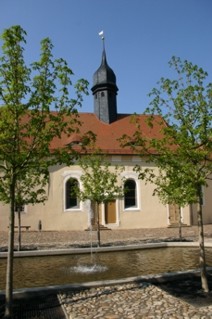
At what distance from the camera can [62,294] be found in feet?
25.4

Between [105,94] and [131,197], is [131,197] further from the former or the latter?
[105,94]

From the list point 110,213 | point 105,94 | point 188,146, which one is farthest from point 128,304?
point 105,94

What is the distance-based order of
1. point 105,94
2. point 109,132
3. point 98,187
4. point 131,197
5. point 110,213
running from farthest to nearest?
1. point 105,94
2. point 109,132
3. point 131,197
4. point 110,213
5. point 98,187

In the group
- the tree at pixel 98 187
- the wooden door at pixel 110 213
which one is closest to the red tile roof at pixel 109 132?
the wooden door at pixel 110 213

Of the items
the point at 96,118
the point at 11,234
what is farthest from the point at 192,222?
the point at 11,234

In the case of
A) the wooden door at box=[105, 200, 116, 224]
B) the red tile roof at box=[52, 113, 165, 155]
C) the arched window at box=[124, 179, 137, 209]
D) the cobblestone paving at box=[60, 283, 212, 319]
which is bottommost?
the cobblestone paving at box=[60, 283, 212, 319]

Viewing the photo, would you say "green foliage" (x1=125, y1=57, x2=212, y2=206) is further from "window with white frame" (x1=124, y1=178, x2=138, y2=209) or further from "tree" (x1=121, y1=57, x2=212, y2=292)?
"window with white frame" (x1=124, y1=178, x2=138, y2=209)

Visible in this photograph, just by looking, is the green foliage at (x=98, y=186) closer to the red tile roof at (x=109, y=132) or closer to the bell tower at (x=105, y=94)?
the red tile roof at (x=109, y=132)

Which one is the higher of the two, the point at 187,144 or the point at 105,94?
the point at 105,94

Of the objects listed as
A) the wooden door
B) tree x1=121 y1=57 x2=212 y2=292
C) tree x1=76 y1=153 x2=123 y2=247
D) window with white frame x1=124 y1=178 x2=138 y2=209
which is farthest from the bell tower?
tree x1=121 y1=57 x2=212 y2=292

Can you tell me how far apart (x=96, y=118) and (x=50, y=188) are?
326 inches

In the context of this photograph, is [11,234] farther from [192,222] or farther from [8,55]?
[192,222]

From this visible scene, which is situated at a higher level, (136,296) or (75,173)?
(75,173)

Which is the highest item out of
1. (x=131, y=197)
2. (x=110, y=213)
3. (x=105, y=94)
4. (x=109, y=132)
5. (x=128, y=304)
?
(x=105, y=94)
